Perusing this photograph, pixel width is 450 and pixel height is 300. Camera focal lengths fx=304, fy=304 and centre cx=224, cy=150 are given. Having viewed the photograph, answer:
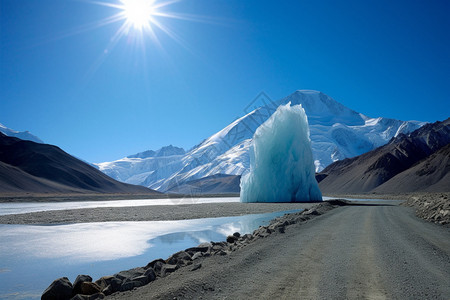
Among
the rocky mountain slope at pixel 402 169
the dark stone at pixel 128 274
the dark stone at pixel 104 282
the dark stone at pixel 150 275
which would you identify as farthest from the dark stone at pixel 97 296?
the rocky mountain slope at pixel 402 169

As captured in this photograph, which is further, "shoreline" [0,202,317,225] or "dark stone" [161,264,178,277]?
"shoreline" [0,202,317,225]

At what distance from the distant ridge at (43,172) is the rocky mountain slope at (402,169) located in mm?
102692

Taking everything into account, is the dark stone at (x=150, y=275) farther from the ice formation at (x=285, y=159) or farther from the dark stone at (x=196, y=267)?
the ice formation at (x=285, y=159)

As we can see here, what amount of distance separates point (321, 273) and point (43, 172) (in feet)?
443

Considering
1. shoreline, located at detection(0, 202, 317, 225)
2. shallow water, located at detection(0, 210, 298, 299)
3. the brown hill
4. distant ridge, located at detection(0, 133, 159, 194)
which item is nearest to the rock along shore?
shallow water, located at detection(0, 210, 298, 299)

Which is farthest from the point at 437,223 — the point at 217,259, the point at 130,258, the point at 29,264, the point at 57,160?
the point at 57,160

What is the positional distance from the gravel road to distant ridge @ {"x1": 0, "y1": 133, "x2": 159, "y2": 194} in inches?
4157

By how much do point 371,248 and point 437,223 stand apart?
825 centimetres

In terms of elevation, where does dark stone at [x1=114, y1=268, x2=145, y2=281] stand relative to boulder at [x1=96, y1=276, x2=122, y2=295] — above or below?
above

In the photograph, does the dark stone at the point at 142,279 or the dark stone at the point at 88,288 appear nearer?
the dark stone at the point at 88,288

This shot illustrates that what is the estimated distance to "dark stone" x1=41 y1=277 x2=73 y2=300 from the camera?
574cm

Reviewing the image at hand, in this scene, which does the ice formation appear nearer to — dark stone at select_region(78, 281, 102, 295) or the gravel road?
the gravel road

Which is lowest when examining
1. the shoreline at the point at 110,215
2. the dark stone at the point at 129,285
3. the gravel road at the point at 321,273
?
the gravel road at the point at 321,273

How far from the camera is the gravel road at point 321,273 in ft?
17.5
